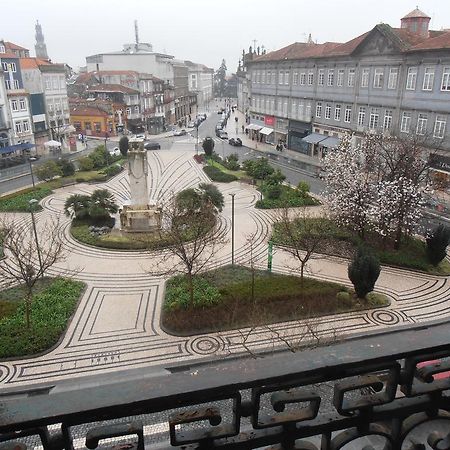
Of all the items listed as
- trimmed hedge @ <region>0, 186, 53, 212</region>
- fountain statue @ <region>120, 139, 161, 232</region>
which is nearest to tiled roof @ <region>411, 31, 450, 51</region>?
fountain statue @ <region>120, 139, 161, 232</region>

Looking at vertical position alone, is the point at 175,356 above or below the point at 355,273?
below

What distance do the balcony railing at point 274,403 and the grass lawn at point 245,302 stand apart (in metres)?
10.9

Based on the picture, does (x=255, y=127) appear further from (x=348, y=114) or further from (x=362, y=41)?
(x=362, y=41)

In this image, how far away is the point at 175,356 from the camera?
11.9 m

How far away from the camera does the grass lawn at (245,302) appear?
43.5ft

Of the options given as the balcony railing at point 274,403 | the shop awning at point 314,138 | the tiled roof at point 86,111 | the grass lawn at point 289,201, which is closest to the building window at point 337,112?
the shop awning at point 314,138

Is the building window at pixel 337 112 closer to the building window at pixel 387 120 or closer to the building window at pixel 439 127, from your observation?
the building window at pixel 387 120

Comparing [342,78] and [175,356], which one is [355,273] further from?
[342,78]

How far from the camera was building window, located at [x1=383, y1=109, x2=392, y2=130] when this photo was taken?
98.8ft

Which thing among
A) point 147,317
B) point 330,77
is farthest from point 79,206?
point 330,77

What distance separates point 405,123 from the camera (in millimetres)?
29031

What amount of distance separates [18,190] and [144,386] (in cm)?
2980

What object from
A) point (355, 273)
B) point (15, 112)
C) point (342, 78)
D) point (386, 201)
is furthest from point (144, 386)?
point (15, 112)

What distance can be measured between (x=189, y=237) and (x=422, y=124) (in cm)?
1824
